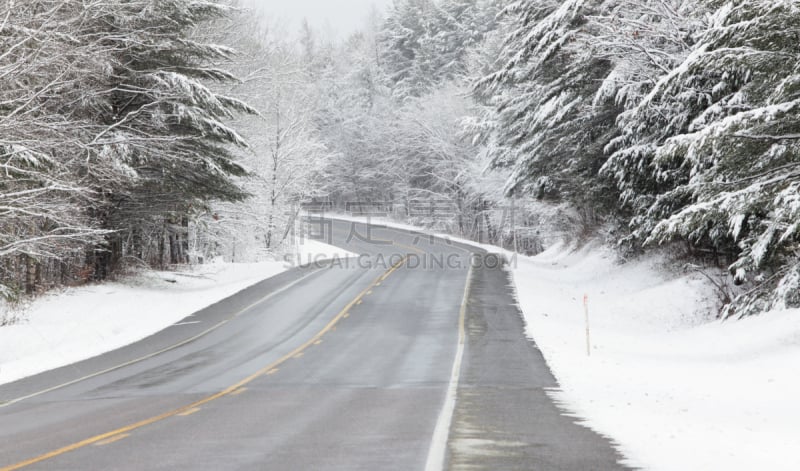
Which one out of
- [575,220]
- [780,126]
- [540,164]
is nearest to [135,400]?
[780,126]

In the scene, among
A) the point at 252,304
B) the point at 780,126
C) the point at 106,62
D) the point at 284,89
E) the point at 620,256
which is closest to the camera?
the point at 780,126

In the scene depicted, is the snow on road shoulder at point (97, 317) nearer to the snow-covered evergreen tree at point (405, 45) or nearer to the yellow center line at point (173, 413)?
the yellow center line at point (173, 413)

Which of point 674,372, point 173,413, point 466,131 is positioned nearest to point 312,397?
point 173,413

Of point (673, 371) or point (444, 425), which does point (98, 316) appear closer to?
point (444, 425)

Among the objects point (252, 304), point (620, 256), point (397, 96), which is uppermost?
point (397, 96)

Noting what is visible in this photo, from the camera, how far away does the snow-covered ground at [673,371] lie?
8414 millimetres

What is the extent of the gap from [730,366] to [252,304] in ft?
56.0

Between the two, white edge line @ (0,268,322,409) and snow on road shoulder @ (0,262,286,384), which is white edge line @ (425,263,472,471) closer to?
white edge line @ (0,268,322,409)

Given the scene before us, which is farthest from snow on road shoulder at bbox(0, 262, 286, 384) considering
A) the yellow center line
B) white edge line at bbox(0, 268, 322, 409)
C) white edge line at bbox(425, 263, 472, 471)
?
white edge line at bbox(425, 263, 472, 471)

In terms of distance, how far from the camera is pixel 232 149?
38719 millimetres

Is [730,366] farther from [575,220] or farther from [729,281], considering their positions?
[575,220]

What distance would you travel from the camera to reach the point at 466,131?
4925 centimetres

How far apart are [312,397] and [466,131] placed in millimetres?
38427

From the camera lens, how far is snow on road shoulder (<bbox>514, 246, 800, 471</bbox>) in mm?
8422
